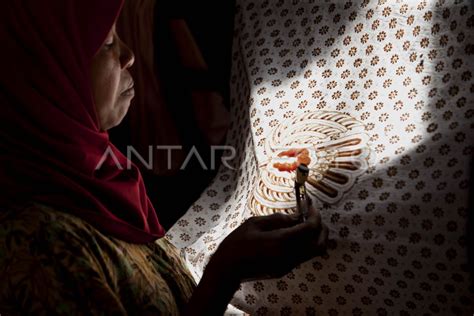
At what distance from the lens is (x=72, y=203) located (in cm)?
63

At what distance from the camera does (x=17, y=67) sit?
62 cm

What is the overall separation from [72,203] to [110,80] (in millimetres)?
190

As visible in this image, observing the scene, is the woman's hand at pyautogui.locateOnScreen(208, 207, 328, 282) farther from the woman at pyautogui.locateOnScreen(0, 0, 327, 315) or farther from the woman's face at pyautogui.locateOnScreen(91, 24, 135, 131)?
the woman's face at pyautogui.locateOnScreen(91, 24, 135, 131)

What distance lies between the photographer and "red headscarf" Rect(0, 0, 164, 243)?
2.02ft

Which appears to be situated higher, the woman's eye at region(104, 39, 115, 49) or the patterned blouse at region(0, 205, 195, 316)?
the woman's eye at region(104, 39, 115, 49)

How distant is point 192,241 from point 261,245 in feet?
2.12

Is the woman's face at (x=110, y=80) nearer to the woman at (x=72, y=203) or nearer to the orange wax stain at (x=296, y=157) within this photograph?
the woman at (x=72, y=203)

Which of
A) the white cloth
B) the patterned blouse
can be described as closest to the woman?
the patterned blouse

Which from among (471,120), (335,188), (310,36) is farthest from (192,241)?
(471,120)

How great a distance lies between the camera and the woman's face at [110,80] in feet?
2.31

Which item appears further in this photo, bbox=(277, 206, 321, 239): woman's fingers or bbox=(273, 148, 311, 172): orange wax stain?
bbox=(273, 148, 311, 172): orange wax stain

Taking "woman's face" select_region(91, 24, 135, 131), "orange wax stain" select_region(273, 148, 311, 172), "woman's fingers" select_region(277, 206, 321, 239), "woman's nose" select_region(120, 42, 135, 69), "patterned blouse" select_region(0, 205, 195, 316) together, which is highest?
"woman's nose" select_region(120, 42, 135, 69)

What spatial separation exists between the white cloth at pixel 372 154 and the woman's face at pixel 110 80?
426 mm

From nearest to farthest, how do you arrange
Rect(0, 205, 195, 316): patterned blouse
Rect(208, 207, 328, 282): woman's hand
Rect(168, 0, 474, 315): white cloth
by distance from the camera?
1. Rect(0, 205, 195, 316): patterned blouse
2. Rect(208, 207, 328, 282): woman's hand
3. Rect(168, 0, 474, 315): white cloth
